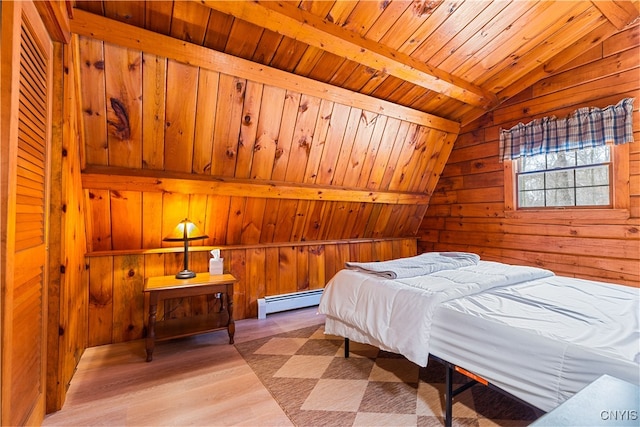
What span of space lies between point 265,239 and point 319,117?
5.05 ft

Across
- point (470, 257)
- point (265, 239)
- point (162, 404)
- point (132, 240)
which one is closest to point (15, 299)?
point (162, 404)

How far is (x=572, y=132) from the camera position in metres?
2.99

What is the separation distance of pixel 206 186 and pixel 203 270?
0.92 m

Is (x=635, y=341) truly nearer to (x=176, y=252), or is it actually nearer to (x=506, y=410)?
(x=506, y=410)

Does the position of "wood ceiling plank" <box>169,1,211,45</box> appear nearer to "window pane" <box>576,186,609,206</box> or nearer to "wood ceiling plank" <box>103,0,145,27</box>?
"wood ceiling plank" <box>103,0,145,27</box>

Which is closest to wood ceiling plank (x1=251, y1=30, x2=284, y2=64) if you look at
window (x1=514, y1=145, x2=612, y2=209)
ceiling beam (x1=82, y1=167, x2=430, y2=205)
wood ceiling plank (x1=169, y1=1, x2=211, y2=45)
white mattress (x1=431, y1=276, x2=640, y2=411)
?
wood ceiling plank (x1=169, y1=1, x2=211, y2=45)

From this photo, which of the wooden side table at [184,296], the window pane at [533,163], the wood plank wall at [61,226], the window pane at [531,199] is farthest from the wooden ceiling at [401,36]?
the wooden side table at [184,296]

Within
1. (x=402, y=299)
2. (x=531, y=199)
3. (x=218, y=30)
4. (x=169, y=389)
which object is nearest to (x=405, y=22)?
(x=218, y=30)

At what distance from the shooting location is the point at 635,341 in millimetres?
1120

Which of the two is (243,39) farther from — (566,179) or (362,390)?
(566,179)

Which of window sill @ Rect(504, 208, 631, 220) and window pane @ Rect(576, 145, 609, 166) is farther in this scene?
window pane @ Rect(576, 145, 609, 166)

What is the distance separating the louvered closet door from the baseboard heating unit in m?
1.94

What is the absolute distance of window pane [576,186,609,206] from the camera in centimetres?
292

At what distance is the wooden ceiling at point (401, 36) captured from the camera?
200cm
